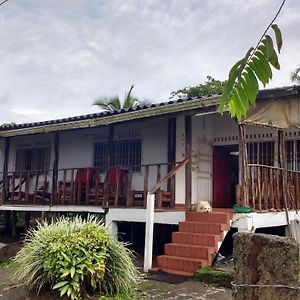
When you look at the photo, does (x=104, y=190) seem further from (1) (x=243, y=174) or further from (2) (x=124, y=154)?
(1) (x=243, y=174)

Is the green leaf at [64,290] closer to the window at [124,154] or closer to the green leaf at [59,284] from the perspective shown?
the green leaf at [59,284]

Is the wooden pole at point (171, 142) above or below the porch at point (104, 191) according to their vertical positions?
above

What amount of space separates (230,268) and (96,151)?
23.2ft

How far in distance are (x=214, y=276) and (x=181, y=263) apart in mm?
911

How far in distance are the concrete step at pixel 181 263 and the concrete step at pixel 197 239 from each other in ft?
1.36

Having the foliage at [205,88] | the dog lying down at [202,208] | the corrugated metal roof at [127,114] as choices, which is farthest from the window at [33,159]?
the foliage at [205,88]

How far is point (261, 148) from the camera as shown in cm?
1134

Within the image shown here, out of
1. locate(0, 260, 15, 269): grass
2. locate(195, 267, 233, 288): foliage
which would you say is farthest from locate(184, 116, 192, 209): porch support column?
locate(0, 260, 15, 269): grass

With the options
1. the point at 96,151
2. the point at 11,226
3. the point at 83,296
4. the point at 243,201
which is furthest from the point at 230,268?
the point at 11,226

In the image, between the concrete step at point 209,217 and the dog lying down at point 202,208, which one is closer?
the concrete step at point 209,217

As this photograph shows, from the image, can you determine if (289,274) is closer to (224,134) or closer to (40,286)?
(40,286)

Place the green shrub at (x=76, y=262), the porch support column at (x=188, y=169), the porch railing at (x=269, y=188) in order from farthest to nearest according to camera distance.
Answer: the porch support column at (x=188, y=169) → the porch railing at (x=269, y=188) → the green shrub at (x=76, y=262)

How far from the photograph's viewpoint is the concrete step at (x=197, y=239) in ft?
28.3

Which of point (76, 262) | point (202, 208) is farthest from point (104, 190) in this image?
point (76, 262)
